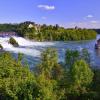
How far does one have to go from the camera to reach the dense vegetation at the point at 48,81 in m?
18.3

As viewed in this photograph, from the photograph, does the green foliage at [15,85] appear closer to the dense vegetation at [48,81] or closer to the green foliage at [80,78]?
the dense vegetation at [48,81]

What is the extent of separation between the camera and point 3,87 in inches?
745

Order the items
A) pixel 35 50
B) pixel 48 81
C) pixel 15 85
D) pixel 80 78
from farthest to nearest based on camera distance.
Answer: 1. pixel 35 50
2. pixel 80 78
3. pixel 48 81
4. pixel 15 85

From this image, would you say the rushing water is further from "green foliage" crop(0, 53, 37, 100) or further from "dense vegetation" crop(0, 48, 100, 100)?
"green foliage" crop(0, 53, 37, 100)

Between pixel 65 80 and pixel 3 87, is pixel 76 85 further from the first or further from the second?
pixel 3 87

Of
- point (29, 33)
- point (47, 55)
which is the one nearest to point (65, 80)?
point (47, 55)

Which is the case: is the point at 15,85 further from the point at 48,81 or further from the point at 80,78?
the point at 80,78

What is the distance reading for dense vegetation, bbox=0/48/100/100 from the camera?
18297 mm

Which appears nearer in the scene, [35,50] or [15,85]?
[15,85]

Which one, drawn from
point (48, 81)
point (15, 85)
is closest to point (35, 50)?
point (48, 81)

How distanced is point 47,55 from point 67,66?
14.2ft

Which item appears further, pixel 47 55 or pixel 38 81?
pixel 47 55

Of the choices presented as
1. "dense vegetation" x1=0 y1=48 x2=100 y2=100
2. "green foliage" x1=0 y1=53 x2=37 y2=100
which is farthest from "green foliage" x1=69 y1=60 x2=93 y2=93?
"green foliage" x1=0 y1=53 x2=37 y2=100

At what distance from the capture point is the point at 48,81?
20453mm
